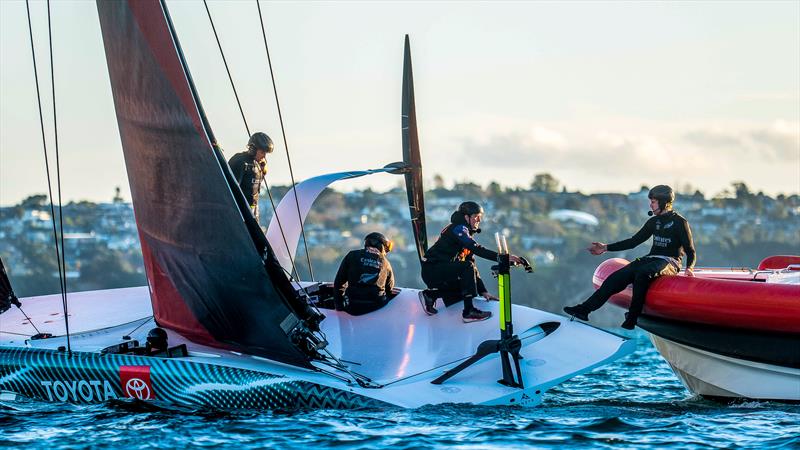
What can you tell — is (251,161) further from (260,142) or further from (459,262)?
(459,262)

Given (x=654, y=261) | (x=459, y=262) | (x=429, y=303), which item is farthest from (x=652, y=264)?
(x=429, y=303)

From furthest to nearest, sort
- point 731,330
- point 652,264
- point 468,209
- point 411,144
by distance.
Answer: point 411,144, point 468,209, point 652,264, point 731,330

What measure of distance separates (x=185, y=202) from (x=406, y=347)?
2.73 metres

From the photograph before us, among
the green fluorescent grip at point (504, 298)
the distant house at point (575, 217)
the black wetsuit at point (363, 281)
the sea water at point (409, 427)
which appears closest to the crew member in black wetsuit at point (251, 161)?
the black wetsuit at point (363, 281)

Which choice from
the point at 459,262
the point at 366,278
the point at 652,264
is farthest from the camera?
the point at 366,278

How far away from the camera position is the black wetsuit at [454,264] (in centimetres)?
1258

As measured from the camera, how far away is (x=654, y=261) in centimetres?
1238

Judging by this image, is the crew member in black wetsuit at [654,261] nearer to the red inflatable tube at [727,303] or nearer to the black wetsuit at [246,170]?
the red inflatable tube at [727,303]

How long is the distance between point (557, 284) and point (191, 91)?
56.6 meters

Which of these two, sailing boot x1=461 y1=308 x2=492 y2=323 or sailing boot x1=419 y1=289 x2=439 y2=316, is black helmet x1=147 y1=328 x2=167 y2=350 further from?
sailing boot x1=461 y1=308 x2=492 y2=323

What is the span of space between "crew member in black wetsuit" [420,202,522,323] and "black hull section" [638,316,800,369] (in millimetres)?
1596

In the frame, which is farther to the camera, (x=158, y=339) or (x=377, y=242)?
(x=377, y=242)

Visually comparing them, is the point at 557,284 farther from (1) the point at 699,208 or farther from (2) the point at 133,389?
(2) the point at 133,389

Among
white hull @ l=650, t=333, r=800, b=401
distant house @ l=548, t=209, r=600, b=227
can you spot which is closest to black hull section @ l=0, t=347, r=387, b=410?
white hull @ l=650, t=333, r=800, b=401
